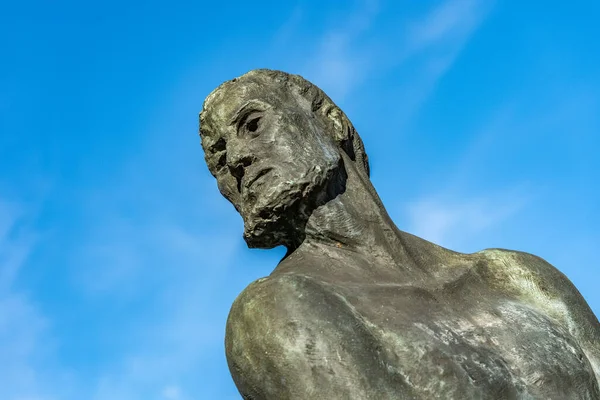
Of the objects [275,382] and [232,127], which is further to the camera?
[232,127]

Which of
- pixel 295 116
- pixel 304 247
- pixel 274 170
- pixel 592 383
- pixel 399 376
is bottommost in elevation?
pixel 592 383

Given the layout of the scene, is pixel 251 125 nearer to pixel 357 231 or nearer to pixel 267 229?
pixel 267 229

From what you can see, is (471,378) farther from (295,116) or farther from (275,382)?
(295,116)

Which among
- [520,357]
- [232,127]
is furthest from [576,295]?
[232,127]

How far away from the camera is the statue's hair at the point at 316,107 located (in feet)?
21.1

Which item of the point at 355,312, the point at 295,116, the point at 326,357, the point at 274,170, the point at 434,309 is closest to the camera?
the point at 326,357

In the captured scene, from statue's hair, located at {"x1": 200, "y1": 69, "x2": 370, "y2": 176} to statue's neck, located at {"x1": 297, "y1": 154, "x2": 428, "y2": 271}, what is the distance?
0.74 metres

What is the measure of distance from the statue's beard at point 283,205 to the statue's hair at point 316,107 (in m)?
0.82

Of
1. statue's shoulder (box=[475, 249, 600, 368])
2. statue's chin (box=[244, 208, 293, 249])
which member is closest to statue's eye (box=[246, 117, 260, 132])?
statue's chin (box=[244, 208, 293, 249])

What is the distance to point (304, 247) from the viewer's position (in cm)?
578

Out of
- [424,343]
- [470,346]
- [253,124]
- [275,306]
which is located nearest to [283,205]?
[253,124]

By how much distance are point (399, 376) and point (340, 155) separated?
1970mm

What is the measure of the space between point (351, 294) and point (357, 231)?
75cm

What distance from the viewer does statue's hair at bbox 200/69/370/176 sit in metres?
6.43
